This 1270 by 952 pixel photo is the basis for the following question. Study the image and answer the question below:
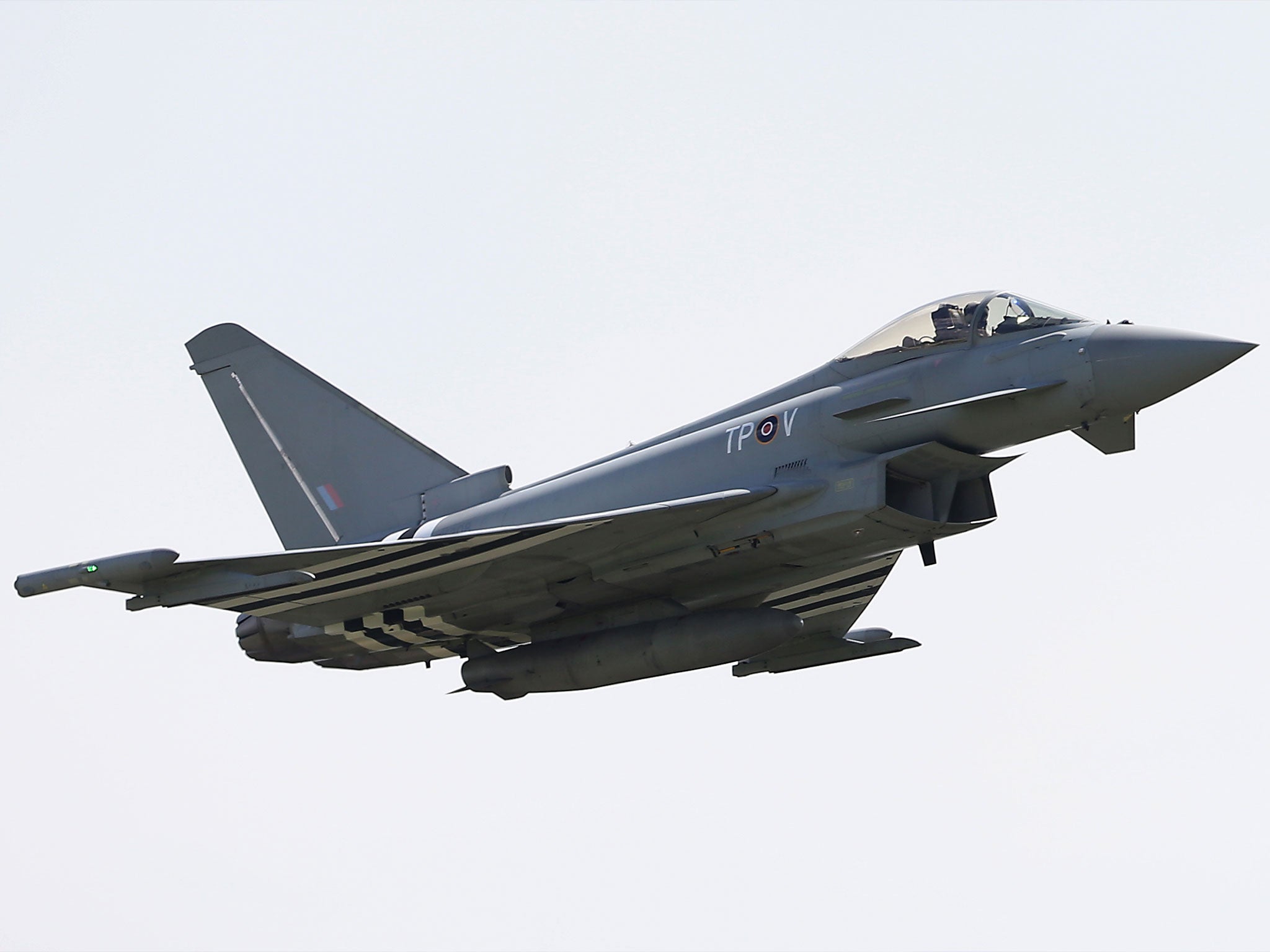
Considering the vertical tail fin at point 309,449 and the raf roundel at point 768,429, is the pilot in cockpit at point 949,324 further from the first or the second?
the vertical tail fin at point 309,449

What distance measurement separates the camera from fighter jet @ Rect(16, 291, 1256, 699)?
15.2m

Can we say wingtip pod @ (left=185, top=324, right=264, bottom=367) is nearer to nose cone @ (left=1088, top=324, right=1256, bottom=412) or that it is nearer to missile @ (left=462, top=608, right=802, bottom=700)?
missile @ (left=462, top=608, right=802, bottom=700)

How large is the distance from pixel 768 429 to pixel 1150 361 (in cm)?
366

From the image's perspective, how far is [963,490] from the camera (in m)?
16.2

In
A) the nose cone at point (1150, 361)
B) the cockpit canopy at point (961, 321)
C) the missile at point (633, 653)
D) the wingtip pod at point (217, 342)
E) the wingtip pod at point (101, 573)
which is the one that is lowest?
the missile at point (633, 653)

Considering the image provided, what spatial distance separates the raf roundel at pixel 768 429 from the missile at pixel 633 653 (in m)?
1.87

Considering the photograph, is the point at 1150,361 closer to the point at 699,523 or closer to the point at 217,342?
the point at 699,523

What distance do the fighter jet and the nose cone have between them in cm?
2

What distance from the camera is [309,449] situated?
1977 centimetres

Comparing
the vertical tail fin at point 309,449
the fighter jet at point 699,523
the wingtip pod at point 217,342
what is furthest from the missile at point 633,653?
the wingtip pod at point 217,342

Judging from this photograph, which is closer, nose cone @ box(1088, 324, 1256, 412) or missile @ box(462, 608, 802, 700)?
nose cone @ box(1088, 324, 1256, 412)

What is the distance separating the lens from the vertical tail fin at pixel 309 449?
19156 mm

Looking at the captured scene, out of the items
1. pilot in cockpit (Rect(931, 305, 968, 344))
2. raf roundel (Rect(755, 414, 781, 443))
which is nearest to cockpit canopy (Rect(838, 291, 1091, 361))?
pilot in cockpit (Rect(931, 305, 968, 344))

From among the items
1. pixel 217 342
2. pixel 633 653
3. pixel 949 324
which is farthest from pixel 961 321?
pixel 217 342
